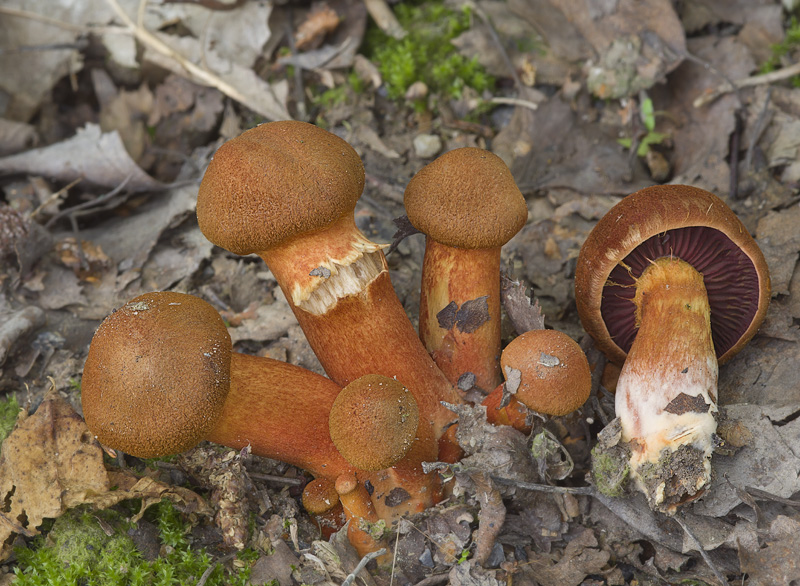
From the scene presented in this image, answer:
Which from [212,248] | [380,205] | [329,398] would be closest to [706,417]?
[329,398]

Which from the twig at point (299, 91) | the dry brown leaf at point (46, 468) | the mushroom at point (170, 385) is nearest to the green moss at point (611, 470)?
the mushroom at point (170, 385)

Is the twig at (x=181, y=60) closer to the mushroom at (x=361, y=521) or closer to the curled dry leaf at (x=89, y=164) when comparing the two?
the curled dry leaf at (x=89, y=164)

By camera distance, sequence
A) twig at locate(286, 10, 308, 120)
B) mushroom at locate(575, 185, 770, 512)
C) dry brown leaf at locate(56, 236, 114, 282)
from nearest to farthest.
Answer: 1. mushroom at locate(575, 185, 770, 512)
2. dry brown leaf at locate(56, 236, 114, 282)
3. twig at locate(286, 10, 308, 120)

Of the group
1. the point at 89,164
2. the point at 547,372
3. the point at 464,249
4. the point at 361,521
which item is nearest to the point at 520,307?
the point at 464,249

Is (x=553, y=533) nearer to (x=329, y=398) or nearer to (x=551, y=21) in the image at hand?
(x=329, y=398)

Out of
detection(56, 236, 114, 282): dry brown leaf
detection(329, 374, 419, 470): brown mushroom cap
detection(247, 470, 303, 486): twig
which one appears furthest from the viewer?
detection(56, 236, 114, 282): dry brown leaf

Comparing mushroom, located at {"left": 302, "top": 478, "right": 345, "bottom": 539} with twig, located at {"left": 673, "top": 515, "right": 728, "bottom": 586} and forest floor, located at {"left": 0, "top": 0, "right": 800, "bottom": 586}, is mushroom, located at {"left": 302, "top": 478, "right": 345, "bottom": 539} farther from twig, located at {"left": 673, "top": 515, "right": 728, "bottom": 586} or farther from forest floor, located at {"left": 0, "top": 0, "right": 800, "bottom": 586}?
twig, located at {"left": 673, "top": 515, "right": 728, "bottom": 586}

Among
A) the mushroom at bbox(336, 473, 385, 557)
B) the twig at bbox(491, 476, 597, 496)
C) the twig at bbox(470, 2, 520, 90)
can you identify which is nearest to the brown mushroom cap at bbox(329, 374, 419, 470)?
the mushroom at bbox(336, 473, 385, 557)
